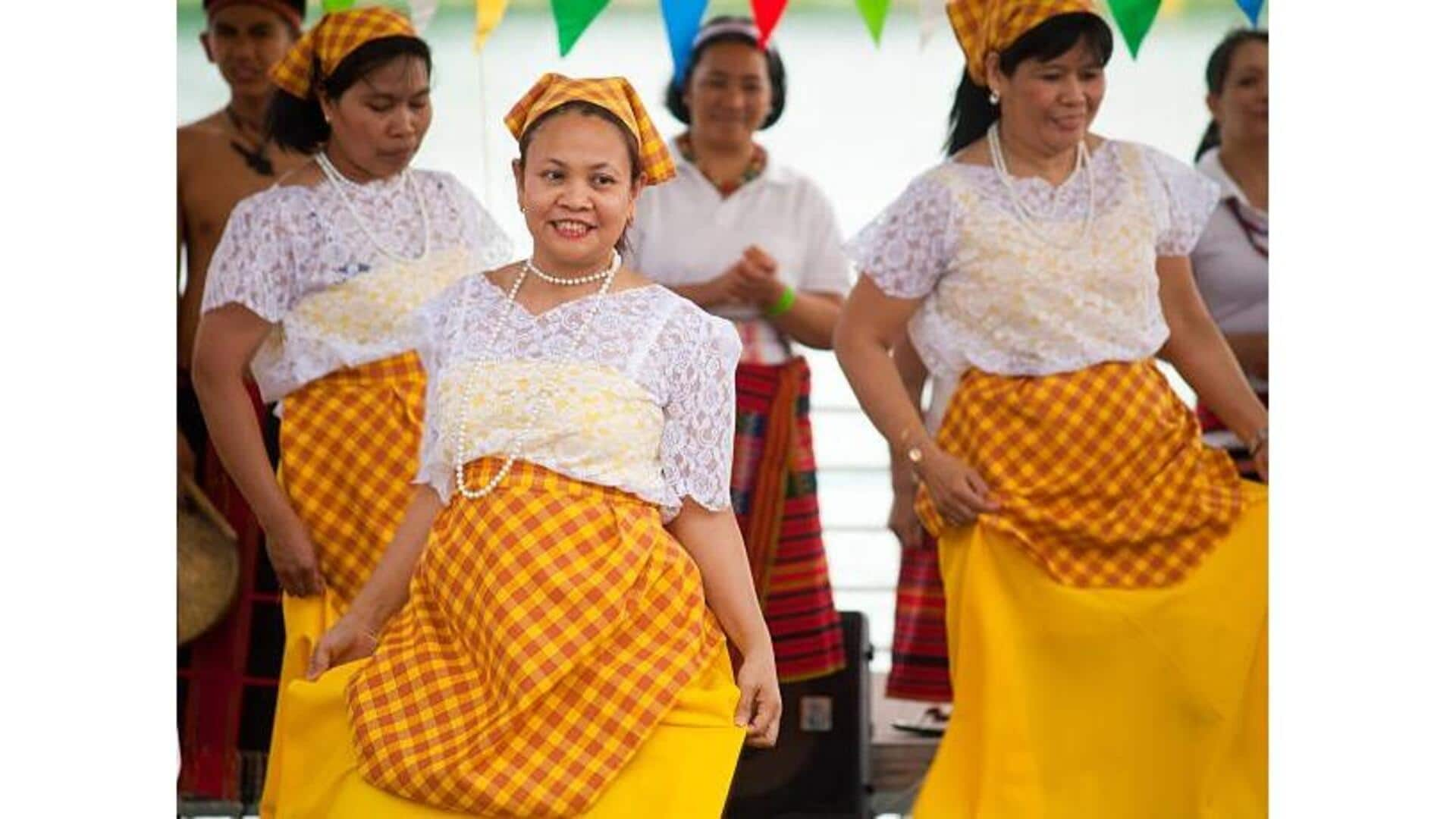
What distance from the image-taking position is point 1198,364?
5008 mm

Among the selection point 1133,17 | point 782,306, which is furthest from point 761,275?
point 1133,17

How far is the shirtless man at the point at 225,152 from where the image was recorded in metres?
5.27

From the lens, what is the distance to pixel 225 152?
5293 mm

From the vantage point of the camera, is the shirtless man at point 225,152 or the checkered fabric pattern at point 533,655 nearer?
the checkered fabric pattern at point 533,655

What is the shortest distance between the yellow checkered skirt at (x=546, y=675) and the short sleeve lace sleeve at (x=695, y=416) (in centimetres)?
8

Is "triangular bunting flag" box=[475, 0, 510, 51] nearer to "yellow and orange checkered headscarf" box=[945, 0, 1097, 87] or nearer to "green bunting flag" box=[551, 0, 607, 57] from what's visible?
"green bunting flag" box=[551, 0, 607, 57]

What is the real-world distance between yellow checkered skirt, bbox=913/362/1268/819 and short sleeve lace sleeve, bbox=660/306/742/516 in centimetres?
99

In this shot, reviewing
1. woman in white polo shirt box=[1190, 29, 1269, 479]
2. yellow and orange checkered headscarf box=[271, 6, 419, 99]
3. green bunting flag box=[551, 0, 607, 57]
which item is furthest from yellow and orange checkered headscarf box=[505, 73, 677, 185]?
woman in white polo shirt box=[1190, 29, 1269, 479]

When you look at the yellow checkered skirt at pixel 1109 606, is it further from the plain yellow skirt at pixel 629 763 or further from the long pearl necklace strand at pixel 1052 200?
the plain yellow skirt at pixel 629 763

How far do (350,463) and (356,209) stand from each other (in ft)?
1.42

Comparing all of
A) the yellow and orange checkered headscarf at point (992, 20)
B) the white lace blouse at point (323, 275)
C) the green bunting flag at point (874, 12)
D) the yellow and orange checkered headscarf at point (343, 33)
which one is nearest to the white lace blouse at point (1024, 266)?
the yellow and orange checkered headscarf at point (992, 20)

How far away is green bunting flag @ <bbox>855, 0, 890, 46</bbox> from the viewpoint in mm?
5008

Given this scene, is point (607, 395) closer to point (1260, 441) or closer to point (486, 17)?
point (486, 17)
